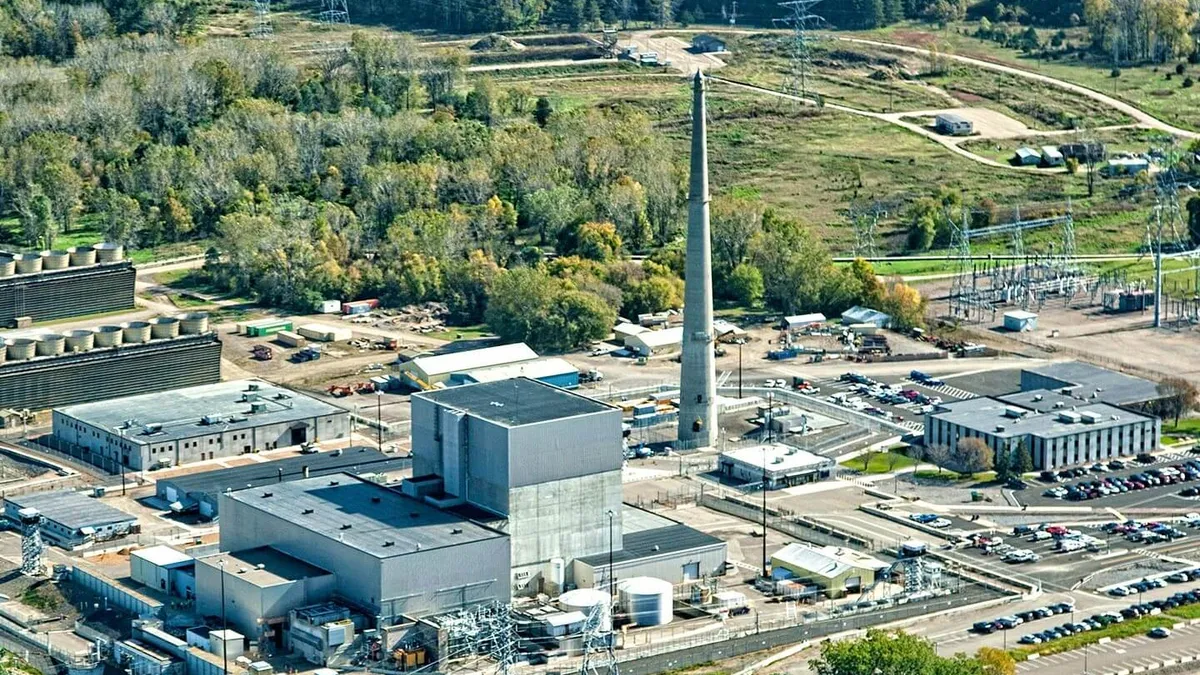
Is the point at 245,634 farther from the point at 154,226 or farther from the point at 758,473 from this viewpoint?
the point at 154,226

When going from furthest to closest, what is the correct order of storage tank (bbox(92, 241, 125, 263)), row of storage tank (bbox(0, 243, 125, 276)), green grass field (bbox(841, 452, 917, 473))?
storage tank (bbox(92, 241, 125, 263)) < row of storage tank (bbox(0, 243, 125, 276)) < green grass field (bbox(841, 452, 917, 473))

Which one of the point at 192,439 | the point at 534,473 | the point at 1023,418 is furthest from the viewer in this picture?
the point at 1023,418

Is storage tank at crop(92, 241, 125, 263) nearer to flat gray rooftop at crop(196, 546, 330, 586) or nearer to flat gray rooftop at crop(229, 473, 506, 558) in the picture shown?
flat gray rooftop at crop(229, 473, 506, 558)

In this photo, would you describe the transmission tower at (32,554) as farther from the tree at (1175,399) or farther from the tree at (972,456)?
the tree at (1175,399)

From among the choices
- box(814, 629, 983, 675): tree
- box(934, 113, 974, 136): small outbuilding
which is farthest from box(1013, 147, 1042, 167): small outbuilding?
box(814, 629, 983, 675): tree

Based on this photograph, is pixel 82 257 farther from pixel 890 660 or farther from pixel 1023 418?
pixel 890 660

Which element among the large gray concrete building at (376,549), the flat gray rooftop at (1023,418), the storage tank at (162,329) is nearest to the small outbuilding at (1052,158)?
the flat gray rooftop at (1023,418)

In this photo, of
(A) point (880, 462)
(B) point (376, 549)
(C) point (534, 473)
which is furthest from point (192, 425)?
(A) point (880, 462)
